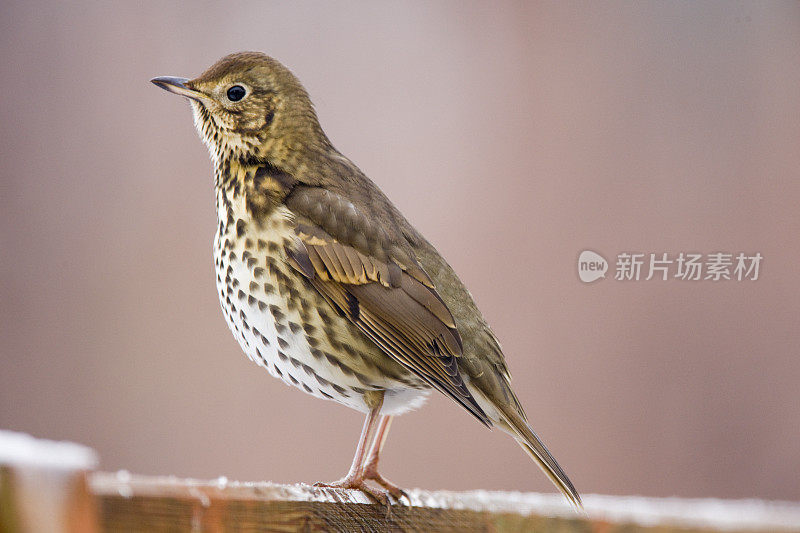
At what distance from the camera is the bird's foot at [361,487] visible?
138 cm

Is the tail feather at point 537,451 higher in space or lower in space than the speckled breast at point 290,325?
lower

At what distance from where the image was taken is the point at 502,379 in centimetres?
162

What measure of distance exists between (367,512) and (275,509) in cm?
21

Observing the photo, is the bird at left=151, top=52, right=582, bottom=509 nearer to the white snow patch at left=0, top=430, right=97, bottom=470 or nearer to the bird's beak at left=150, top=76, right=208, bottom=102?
the bird's beak at left=150, top=76, right=208, bottom=102

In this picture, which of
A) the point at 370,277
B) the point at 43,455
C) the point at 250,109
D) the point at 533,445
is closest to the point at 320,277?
the point at 370,277

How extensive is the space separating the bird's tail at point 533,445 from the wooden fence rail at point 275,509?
3 centimetres

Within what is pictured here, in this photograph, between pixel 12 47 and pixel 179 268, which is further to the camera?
pixel 12 47

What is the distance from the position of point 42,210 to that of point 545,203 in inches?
64.6

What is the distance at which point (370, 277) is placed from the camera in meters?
1.60

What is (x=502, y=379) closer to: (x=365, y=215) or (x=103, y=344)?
(x=365, y=215)

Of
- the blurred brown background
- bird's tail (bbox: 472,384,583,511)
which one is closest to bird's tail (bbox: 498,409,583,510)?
bird's tail (bbox: 472,384,583,511)

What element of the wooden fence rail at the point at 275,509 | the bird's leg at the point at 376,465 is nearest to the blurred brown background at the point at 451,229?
the bird's leg at the point at 376,465

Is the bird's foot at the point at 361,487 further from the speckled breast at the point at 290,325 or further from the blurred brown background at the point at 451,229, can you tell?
the blurred brown background at the point at 451,229

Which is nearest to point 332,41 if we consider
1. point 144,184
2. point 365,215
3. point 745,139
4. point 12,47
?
point 144,184
